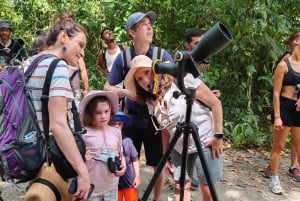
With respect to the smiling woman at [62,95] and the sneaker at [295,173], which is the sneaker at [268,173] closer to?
the sneaker at [295,173]

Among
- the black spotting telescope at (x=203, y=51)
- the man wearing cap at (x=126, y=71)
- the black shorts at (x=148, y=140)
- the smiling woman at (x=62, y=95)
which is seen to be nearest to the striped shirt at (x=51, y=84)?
the smiling woman at (x=62, y=95)

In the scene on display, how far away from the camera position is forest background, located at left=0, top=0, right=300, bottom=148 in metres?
6.00

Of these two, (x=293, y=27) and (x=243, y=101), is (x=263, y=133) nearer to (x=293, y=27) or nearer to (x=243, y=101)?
(x=243, y=101)

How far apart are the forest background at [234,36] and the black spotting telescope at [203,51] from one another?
4177 mm

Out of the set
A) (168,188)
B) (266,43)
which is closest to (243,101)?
(266,43)

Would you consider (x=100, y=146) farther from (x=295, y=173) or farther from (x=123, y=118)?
(x=295, y=173)

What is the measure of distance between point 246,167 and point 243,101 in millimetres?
1715

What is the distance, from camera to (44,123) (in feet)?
6.33

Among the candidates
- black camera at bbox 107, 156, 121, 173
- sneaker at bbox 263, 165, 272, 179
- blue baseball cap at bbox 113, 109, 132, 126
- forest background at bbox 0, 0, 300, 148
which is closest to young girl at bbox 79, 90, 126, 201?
black camera at bbox 107, 156, 121, 173

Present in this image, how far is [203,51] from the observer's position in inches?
71.2

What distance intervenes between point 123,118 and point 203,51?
139 cm

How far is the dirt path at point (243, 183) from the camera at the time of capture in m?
4.18

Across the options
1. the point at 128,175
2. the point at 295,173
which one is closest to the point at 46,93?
the point at 128,175

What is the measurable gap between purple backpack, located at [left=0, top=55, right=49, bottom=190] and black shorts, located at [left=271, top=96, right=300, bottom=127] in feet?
11.0
